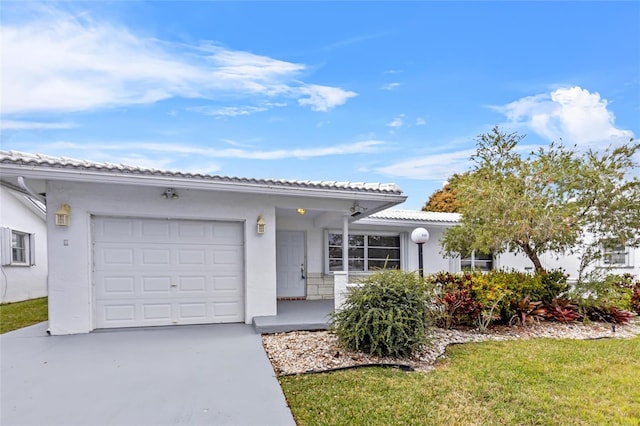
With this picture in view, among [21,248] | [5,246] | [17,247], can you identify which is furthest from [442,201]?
[5,246]

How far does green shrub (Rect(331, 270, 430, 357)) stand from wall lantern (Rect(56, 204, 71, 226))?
5381mm

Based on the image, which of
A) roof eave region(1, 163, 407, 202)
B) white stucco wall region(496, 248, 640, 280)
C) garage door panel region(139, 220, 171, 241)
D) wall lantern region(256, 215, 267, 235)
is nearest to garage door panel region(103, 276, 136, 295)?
garage door panel region(139, 220, 171, 241)

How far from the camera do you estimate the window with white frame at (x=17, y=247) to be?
1240cm

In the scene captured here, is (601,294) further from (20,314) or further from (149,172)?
(20,314)

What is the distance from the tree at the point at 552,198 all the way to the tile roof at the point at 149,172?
2521mm

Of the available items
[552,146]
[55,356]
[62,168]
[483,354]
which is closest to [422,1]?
[552,146]

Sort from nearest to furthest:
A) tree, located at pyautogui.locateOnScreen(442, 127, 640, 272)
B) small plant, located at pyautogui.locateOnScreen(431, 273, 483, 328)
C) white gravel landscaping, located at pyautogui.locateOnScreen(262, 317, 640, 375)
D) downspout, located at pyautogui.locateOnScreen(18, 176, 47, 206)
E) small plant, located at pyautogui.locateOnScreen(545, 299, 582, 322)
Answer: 1. white gravel landscaping, located at pyautogui.locateOnScreen(262, 317, 640, 375)
2. downspout, located at pyautogui.locateOnScreen(18, 176, 47, 206)
3. small plant, located at pyautogui.locateOnScreen(431, 273, 483, 328)
4. tree, located at pyautogui.locateOnScreen(442, 127, 640, 272)
5. small plant, located at pyautogui.locateOnScreen(545, 299, 582, 322)

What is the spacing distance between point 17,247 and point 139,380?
12160 millimetres

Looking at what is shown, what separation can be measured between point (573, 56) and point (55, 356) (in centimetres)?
1393

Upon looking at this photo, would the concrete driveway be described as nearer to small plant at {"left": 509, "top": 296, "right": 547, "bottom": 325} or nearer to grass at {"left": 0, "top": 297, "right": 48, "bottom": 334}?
grass at {"left": 0, "top": 297, "right": 48, "bottom": 334}

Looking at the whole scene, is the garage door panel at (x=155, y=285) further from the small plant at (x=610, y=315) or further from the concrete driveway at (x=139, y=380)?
the small plant at (x=610, y=315)

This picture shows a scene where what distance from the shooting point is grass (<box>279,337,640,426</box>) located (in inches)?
156

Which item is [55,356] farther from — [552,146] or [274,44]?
[552,146]

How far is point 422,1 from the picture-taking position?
29.3ft
